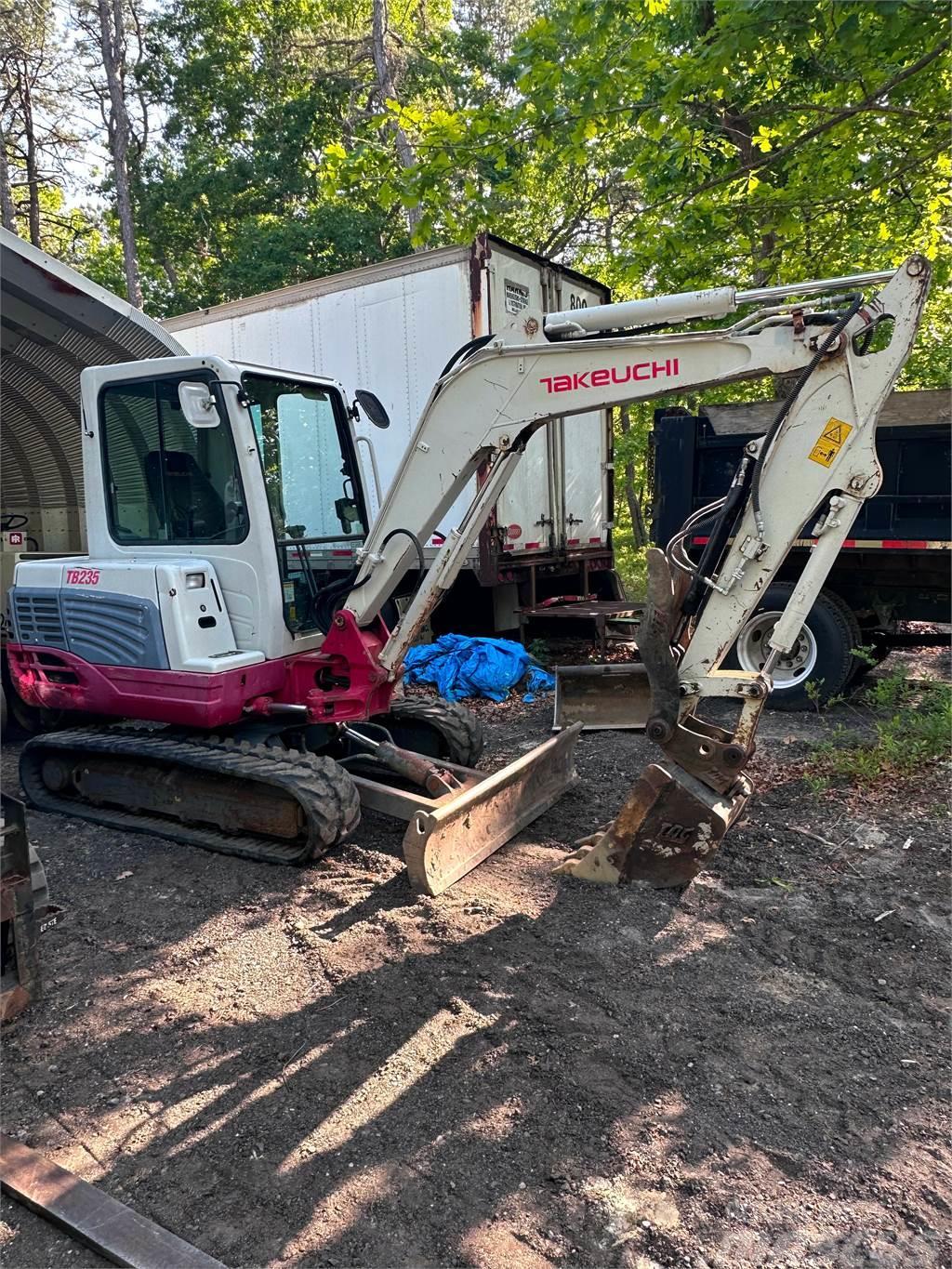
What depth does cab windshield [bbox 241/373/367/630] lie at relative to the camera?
4.82m

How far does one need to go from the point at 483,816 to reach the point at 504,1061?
1.59 metres

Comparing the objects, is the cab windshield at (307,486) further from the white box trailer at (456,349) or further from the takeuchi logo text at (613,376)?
the white box trailer at (456,349)

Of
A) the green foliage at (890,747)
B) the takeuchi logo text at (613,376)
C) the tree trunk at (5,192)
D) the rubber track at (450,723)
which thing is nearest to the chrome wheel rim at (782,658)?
the green foliage at (890,747)

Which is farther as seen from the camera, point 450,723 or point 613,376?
point 450,723

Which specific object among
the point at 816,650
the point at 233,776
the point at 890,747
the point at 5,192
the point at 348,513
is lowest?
the point at 890,747

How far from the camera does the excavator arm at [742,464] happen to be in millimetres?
3600

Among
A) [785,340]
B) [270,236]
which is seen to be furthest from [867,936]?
[270,236]

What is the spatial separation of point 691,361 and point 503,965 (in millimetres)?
2710

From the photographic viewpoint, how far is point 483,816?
175 inches

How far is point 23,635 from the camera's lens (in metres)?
5.38

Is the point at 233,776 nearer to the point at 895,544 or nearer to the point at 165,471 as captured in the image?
the point at 165,471

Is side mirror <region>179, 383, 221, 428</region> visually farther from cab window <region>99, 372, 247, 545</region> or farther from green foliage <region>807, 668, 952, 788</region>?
green foliage <region>807, 668, 952, 788</region>

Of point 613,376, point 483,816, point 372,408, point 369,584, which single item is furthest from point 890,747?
point 372,408

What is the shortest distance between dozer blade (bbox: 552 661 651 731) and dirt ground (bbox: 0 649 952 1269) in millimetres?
2436
